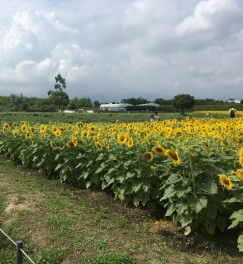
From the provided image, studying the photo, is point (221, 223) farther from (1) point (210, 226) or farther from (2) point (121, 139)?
(2) point (121, 139)

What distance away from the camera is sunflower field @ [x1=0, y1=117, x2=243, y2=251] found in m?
3.08

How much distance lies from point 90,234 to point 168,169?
1306 millimetres

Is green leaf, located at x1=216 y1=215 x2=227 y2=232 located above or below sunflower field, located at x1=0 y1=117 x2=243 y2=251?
below

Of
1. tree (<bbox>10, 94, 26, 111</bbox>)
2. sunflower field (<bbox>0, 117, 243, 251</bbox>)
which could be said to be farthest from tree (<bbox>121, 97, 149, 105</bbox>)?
sunflower field (<bbox>0, 117, 243, 251</bbox>)

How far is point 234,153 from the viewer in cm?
365

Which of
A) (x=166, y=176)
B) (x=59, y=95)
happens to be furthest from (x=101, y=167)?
(x=59, y=95)

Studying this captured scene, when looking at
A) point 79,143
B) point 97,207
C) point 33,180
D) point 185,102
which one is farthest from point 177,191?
point 185,102

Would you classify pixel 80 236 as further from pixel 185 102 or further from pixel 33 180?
pixel 185 102

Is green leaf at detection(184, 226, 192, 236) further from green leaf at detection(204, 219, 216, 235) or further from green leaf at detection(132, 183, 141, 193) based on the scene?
green leaf at detection(132, 183, 141, 193)

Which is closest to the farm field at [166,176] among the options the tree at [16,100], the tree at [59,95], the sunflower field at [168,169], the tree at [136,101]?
the sunflower field at [168,169]

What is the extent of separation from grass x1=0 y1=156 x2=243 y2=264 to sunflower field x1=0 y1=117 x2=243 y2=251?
8.9 inches

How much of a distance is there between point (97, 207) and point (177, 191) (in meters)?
1.66

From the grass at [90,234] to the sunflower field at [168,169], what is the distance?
0.74 ft

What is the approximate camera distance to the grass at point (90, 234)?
3021 mm
